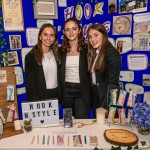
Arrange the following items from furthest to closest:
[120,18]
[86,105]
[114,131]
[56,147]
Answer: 1. [120,18]
2. [86,105]
3. [114,131]
4. [56,147]

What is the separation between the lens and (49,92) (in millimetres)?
2229

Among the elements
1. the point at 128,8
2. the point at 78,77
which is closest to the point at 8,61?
the point at 78,77

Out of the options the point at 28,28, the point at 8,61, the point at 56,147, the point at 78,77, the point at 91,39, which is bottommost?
the point at 56,147

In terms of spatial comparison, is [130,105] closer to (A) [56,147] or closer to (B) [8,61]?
(A) [56,147]

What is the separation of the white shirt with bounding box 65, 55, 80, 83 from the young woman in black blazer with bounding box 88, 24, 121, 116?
0.48 ft

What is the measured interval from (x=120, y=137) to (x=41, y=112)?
0.64m

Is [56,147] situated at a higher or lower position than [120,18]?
lower

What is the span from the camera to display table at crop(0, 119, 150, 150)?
1.37 m

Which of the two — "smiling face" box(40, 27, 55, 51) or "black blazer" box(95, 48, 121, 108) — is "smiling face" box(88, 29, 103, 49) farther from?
"smiling face" box(40, 27, 55, 51)

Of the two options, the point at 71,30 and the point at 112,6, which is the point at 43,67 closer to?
the point at 71,30

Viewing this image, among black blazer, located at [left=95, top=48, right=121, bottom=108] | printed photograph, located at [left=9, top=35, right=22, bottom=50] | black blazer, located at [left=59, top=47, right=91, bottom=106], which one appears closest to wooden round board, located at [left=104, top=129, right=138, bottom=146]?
black blazer, located at [left=95, top=48, right=121, bottom=108]

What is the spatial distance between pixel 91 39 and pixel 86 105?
728 millimetres

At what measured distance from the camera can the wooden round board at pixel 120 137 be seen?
53.3 inches

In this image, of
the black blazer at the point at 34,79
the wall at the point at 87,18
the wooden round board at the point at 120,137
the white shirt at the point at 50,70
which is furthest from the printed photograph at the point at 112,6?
the wooden round board at the point at 120,137
